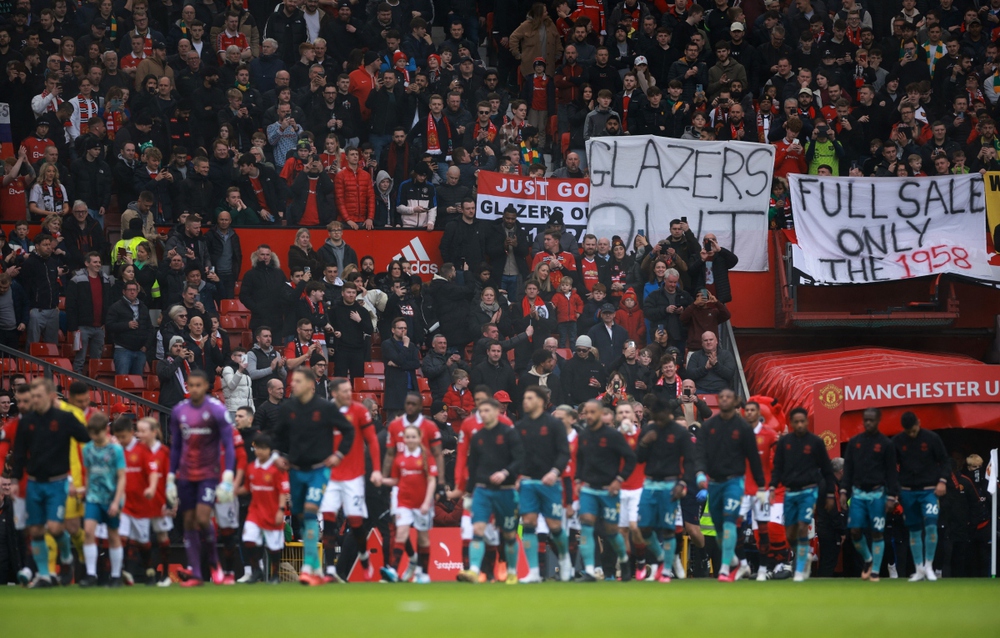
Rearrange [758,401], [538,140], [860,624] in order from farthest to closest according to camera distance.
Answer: [538,140], [758,401], [860,624]

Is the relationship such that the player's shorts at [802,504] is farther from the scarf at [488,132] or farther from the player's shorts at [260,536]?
the scarf at [488,132]

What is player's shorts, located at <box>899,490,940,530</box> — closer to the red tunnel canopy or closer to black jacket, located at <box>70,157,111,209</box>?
the red tunnel canopy

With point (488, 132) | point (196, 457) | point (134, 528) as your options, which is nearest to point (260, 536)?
point (196, 457)

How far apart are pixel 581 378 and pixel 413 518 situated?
570cm

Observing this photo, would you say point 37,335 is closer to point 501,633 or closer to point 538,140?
point 538,140

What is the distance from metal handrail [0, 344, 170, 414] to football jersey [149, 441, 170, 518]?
372 centimetres

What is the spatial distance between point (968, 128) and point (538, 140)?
25.9 ft

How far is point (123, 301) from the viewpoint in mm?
20609

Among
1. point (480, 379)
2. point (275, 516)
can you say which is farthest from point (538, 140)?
point (275, 516)

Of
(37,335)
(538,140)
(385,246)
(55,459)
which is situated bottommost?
(55,459)

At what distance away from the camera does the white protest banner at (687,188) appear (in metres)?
24.2

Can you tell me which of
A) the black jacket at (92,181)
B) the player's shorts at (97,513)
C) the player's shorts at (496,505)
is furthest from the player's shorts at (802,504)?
the black jacket at (92,181)

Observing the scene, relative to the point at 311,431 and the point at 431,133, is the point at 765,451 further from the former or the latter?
the point at 431,133

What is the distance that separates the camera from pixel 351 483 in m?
16.0
